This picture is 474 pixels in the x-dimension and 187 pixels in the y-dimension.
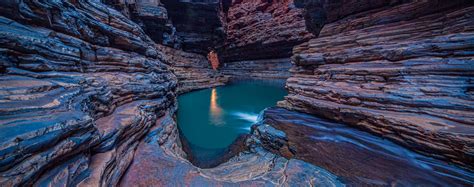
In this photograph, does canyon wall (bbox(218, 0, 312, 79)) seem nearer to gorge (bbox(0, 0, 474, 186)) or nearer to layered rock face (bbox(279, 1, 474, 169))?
gorge (bbox(0, 0, 474, 186))

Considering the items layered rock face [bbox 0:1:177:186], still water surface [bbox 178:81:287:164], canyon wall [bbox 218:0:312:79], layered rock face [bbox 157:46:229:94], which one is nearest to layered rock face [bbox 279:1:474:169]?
still water surface [bbox 178:81:287:164]

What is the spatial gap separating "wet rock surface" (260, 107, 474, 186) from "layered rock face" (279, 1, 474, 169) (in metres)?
0.29

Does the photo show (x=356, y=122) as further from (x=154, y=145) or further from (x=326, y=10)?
(x=326, y=10)

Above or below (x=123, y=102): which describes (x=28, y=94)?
above

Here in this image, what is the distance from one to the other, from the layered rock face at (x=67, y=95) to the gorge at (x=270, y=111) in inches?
0.8

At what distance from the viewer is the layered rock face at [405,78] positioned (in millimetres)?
3059

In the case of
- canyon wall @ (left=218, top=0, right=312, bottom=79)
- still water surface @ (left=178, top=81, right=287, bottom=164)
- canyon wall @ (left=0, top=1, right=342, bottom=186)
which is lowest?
still water surface @ (left=178, top=81, right=287, bottom=164)

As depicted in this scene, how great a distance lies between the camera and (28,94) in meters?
2.30

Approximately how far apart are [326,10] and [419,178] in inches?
285

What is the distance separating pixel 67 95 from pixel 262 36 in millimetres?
18809

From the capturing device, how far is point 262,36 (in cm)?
1909

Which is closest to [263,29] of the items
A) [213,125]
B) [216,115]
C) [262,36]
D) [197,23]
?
[262,36]

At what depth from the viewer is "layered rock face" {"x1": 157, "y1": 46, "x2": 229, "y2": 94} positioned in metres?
16.5

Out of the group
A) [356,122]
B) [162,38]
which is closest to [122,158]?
[356,122]
